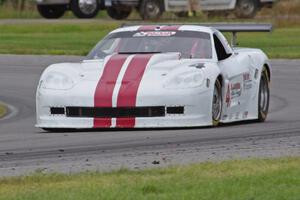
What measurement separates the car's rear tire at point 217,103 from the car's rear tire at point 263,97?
1.63m

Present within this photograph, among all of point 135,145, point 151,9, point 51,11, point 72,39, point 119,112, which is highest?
point 135,145

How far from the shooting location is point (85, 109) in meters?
13.3

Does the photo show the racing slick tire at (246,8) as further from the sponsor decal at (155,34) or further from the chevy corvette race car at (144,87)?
the chevy corvette race car at (144,87)

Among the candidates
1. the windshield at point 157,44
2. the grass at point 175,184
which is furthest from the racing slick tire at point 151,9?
the grass at point 175,184

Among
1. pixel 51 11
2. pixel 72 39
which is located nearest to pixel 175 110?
pixel 72 39

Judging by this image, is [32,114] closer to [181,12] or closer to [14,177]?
[14,177]

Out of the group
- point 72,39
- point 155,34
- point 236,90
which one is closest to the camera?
point 236,90

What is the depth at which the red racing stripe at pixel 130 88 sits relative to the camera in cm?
1320

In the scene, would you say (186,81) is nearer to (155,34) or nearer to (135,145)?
(155,34)

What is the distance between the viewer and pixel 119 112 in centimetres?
1324

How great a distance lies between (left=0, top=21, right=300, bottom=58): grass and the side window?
48.3 feet

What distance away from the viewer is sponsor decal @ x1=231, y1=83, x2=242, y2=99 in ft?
47.8

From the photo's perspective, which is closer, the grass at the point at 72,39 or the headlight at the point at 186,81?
the headlight at the point at 186,81

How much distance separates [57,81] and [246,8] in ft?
108
